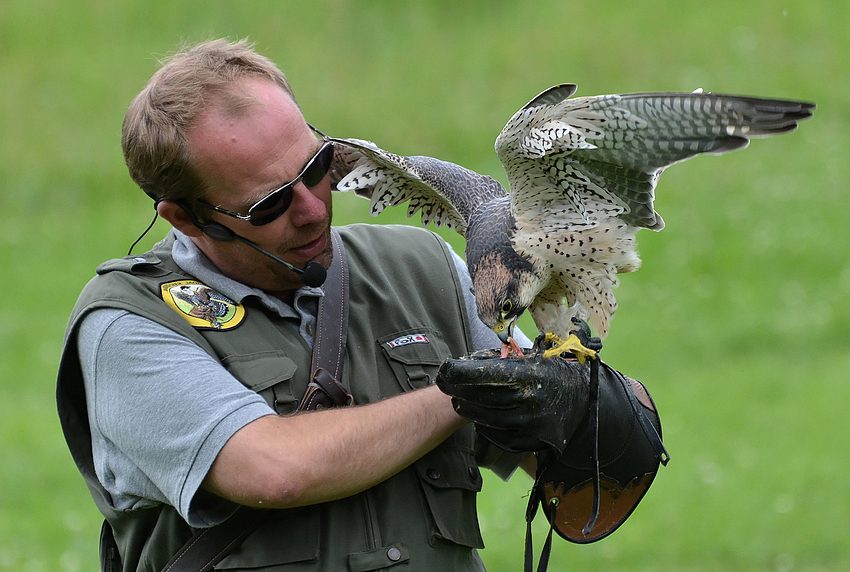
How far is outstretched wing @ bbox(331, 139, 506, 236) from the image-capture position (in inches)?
108

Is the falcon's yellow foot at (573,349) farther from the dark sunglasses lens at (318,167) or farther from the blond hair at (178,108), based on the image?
the blond hair at (178,108)

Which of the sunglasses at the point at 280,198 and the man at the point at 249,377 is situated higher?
the sunglasses at the point at 280,198

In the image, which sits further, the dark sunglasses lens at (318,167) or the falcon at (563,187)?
the dark sunglasses lens at (318,167)

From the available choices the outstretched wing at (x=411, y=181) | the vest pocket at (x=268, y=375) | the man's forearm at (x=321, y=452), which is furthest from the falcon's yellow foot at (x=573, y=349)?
the vest pocket at (x=268, y=375)

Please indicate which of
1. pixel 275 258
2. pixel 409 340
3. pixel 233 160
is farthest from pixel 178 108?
pixel 409 340

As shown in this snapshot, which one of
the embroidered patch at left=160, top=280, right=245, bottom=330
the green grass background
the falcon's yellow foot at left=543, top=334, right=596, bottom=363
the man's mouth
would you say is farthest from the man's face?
the green grass background

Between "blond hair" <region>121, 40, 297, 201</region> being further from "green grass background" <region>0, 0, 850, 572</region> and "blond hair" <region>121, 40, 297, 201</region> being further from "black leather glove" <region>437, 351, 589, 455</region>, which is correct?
"green grass background" <region>0, 0, 850, 572</region>

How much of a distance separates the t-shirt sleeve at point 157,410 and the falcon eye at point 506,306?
27.3 inches

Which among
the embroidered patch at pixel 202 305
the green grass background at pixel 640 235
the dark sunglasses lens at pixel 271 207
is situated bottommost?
the green grass background at pixel 640 235

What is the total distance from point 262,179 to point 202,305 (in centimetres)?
32

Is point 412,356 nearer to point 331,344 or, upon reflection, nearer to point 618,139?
point 331,344

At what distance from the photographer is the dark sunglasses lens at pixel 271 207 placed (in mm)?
2260

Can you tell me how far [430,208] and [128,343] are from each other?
45.4 inches

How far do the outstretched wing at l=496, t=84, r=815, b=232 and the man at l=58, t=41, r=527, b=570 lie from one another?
0.45m
